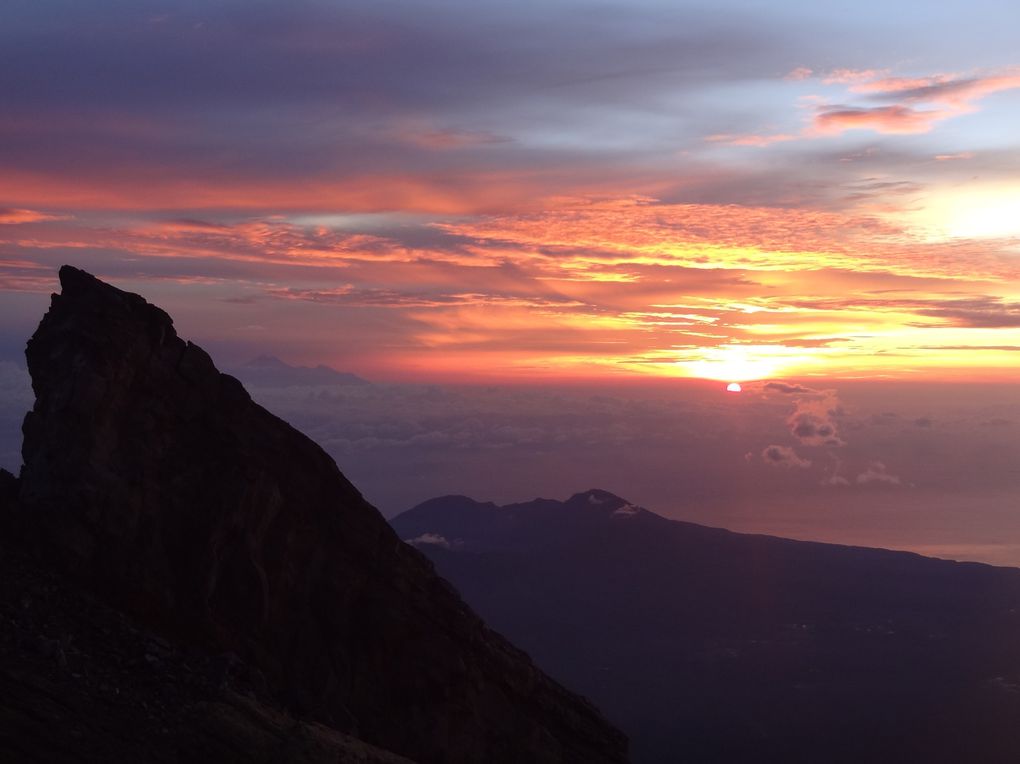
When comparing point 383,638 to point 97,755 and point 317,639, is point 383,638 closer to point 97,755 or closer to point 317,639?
point 317,639

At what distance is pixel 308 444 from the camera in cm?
4775

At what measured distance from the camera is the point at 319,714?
40.8m

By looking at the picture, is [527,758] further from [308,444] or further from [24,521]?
[24,521]

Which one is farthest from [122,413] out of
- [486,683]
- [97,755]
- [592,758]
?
[592,758]

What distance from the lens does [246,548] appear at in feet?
143

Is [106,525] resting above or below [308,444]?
below

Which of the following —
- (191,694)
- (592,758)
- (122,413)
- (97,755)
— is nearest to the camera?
(97,755)

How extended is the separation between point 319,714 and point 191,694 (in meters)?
7.85

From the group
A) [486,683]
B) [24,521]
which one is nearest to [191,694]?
[24,521]

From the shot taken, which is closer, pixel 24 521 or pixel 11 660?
pixel 11 660

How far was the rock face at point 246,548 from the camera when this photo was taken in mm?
40812

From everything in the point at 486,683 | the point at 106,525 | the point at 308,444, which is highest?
the point at 308,444

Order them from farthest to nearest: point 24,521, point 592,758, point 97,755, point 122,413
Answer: point 592,758 < point 122,413 < point 24,521 < point 97,755

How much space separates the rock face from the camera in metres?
40.8
